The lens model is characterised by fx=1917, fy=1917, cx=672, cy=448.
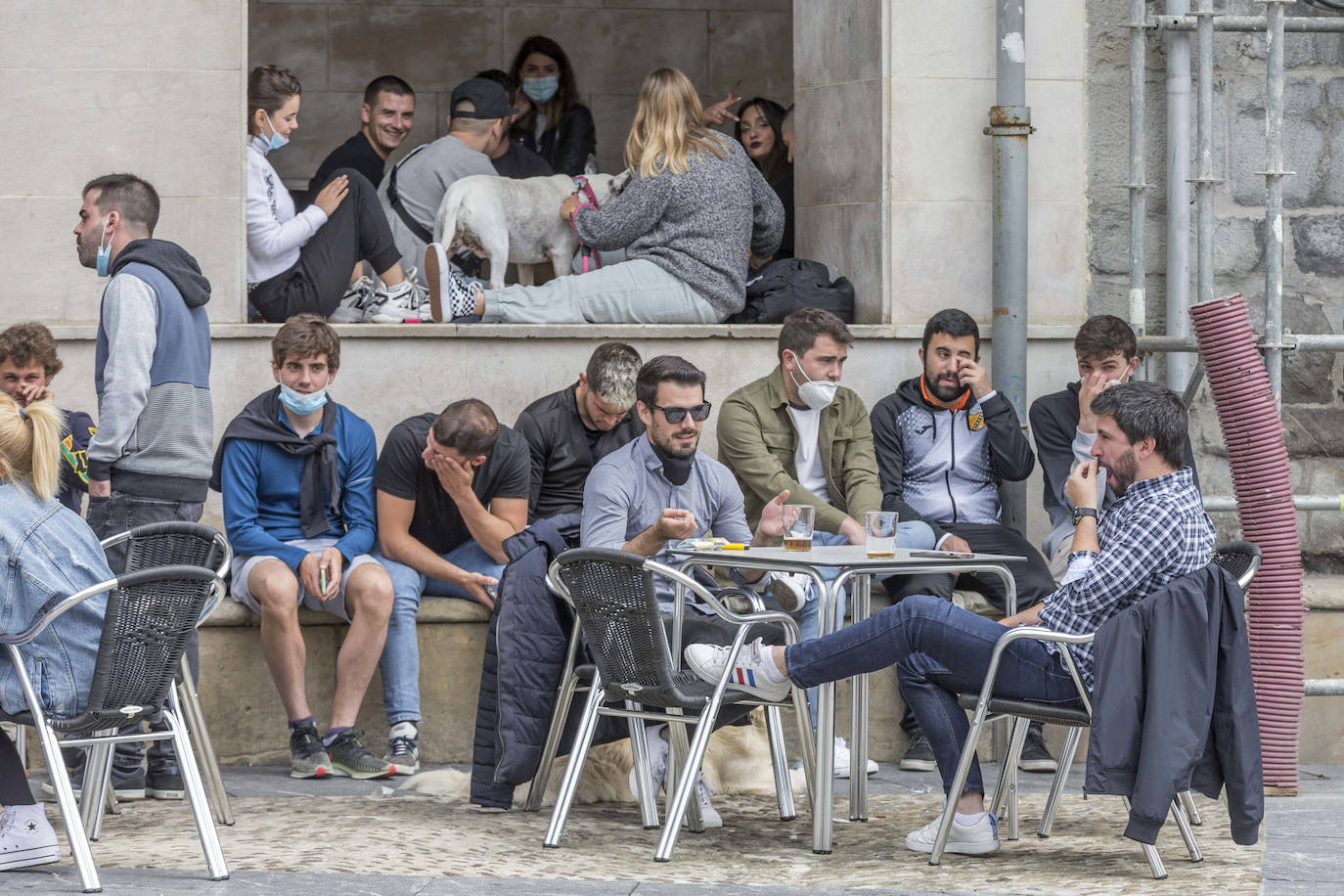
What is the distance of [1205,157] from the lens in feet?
24.2

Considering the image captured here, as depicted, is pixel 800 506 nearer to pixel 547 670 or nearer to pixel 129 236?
pixel 547 670

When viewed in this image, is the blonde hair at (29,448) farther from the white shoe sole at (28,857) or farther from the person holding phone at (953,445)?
the person holding phone at (953,445)

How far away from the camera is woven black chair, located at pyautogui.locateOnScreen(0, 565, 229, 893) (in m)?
4.56

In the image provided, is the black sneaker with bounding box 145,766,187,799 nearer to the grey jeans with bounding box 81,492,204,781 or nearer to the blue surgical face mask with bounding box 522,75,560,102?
the grey jeans with bounding box 81,492,204,781

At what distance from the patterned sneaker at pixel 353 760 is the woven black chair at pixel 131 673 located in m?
1.40

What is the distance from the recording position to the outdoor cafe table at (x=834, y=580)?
5102 mm

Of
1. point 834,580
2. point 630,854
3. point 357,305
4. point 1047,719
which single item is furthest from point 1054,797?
point 357,305

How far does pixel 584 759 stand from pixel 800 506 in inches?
37.9

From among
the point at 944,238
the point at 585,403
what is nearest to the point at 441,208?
the point at 585,403

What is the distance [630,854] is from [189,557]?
154 cm

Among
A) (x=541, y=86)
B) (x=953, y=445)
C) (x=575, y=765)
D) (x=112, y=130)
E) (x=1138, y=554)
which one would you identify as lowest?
(x=575, y=765)

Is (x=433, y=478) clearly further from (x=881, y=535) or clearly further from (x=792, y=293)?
(x=792, y=293)

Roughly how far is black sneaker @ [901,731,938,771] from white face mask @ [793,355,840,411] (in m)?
1.21

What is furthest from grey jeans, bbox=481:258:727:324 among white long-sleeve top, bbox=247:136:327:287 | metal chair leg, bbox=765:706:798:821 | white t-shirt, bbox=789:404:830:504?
metal chair leg, bbox=765:706:798:821
